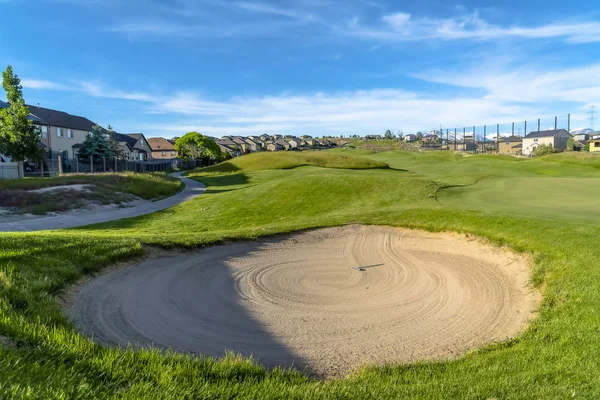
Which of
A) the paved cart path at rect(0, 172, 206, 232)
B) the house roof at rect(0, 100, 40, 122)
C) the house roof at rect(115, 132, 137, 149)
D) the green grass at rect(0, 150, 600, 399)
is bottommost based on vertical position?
the paved cart path at rect(0, 172, 206, 232)

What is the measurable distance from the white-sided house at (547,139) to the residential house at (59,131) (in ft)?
321

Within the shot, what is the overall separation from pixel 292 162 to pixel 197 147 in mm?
37595

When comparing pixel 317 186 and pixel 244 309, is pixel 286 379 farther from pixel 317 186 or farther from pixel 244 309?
pixel 317 186

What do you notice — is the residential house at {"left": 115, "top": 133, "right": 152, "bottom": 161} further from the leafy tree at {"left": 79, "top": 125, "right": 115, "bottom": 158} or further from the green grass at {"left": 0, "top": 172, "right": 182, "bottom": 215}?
the green grass at {"left": 0, "top": 172, "right": 182, "bottom": 215}

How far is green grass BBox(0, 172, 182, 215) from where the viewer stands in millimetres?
22484

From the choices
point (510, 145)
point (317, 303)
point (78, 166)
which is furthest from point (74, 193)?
point (510, 145)

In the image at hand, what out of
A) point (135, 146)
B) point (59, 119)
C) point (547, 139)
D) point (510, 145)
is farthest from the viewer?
point (510, 145)

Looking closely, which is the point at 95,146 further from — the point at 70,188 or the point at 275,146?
the point at 275,146

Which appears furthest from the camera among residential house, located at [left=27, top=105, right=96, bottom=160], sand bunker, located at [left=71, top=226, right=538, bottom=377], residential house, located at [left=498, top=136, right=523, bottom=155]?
residential house, located at [left=498, top=136, right=523, bottom=155]

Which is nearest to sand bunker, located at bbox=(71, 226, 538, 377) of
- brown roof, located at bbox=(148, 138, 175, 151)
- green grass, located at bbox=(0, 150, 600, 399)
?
green grass, located at bbox=(0, 150, 600, 399)

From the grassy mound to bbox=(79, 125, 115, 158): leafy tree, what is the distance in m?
14.8

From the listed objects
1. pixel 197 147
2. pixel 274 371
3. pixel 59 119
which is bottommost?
pixel 274 371

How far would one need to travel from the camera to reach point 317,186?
24.7m

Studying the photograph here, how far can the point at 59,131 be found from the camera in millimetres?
→ 57781
